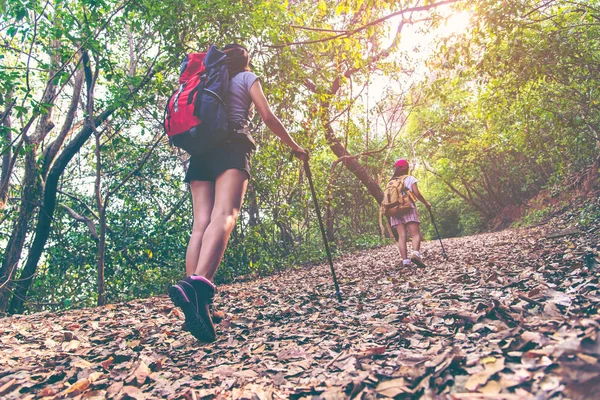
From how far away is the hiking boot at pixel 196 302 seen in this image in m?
2.04

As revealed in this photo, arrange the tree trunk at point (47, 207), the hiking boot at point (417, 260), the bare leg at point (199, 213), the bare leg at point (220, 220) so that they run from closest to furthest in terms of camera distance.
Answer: the bare leg at point (220, 220) → the bare leg at point (199, 213) → the hiking boot at point (417, 260) → the tree trunk at point (47, 207)

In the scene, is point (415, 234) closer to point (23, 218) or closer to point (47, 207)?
point (47, 207)

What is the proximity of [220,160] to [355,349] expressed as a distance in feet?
4.72

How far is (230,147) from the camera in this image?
2.44m

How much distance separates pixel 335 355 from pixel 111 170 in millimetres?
7133

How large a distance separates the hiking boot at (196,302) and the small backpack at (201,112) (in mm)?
861

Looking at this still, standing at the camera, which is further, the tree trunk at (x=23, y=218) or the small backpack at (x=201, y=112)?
the tree trunk at (x=23, y=218)

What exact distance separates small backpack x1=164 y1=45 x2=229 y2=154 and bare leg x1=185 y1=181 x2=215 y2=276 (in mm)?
286

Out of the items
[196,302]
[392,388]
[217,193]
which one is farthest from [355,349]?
[217,193]

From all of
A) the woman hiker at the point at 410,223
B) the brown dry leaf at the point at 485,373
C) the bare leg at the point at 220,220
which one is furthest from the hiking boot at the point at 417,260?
the brown dry leaf at the point at 485,373

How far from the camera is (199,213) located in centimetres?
254

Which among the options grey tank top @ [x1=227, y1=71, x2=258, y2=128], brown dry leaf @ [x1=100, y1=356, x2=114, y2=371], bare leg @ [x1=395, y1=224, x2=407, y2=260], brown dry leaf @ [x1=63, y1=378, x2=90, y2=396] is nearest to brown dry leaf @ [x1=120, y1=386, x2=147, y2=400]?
brown dry leaf @ [x1=63, y1=378, x2=90, y2=396]

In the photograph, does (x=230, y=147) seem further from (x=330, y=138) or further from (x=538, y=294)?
(x=330, y=138)

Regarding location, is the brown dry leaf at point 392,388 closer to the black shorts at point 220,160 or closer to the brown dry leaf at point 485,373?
the brown dry leaf at point 485,373
